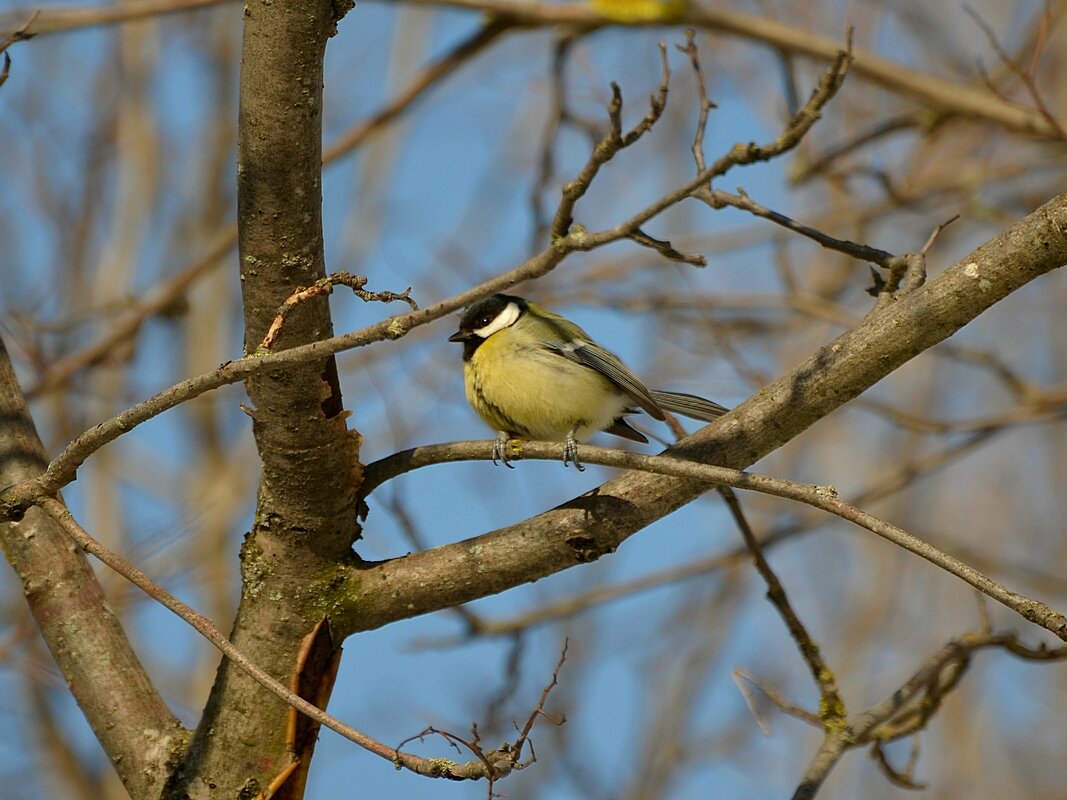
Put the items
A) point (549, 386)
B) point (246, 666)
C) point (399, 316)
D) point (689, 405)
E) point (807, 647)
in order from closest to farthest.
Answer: point (399, 316) → point (246, 666) → point (807, 647) → point (689, 405) → point (549, 386)

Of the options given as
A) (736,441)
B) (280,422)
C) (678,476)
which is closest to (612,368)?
(736,441)

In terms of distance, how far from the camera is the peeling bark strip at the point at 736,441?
1.85 meters

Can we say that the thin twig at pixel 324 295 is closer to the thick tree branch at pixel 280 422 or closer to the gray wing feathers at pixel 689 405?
the thick tree branch at pixel 280 422

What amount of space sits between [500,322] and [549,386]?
0.45m

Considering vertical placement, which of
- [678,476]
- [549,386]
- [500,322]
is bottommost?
[678,476]

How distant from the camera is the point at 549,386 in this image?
3375 mm

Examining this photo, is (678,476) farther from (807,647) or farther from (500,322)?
(500,322)

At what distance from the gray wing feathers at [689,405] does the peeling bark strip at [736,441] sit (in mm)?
818

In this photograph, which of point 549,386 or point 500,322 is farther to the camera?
point 500,322

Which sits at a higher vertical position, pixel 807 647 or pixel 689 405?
pixel 689 405

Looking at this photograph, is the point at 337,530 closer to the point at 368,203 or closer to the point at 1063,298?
the point at 368,203

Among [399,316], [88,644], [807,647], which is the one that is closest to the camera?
[399,316]

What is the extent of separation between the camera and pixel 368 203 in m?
7.53

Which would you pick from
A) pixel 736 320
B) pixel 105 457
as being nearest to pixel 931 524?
pixel 736 320
